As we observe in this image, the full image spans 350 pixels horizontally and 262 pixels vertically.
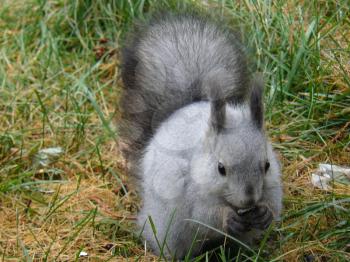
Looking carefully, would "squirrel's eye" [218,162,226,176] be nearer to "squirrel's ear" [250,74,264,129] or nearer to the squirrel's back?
"squirrel's ear" [250,74,264,129]

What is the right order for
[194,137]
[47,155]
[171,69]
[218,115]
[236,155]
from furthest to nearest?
[47,155]
[171,69]
[194,137]
[218,115]
[236,155]

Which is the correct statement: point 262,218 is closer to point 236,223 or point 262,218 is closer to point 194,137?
point 236,223

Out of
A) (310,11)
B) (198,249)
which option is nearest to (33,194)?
(198,249)

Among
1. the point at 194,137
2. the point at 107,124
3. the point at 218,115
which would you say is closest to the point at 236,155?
the point at 218,115

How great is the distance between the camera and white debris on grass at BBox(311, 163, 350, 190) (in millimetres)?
3022

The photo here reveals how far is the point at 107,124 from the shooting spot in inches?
141

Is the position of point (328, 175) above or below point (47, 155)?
above

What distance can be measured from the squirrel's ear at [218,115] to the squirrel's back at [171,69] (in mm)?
366

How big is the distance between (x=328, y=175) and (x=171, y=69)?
76cm

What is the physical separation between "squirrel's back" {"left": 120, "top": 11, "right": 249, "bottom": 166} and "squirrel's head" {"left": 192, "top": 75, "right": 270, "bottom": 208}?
0.36 meters

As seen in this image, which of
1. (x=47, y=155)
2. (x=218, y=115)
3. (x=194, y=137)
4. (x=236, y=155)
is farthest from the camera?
(x=47, y=155)

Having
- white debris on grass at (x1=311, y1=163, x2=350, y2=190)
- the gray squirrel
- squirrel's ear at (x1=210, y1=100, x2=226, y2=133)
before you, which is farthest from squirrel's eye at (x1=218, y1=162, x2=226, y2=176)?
Result: white debris on grass at (x1=311, y1=163, x2=350, y2=190)

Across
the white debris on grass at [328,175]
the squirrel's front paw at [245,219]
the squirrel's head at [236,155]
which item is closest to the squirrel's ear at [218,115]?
the squirrel's head at [236,155]

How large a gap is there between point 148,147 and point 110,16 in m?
1.43
